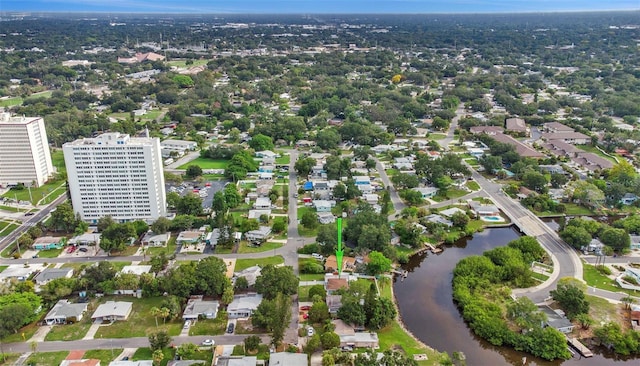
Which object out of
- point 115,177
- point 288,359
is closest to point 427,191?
point 288,359

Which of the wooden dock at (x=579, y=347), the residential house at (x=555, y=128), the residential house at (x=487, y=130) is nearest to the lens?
the wooden dock at (x=579, y=347)

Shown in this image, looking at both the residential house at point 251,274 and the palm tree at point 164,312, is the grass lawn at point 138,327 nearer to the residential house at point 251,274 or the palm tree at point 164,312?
the palm tree at point 164,312

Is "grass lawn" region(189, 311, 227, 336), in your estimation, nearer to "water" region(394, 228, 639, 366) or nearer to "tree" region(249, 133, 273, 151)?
"water" region(394, 228, 639, 366)

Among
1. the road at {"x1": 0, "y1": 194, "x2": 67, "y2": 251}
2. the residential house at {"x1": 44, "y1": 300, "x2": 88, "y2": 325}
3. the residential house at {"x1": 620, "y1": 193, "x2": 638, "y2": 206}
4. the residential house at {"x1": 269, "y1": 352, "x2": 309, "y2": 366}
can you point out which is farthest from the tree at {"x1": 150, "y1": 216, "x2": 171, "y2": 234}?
the residential house at {"x1": 620, "y1": 193, "x2": 638, "y2": 206}

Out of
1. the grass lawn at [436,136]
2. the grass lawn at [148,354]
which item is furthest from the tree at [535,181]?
the grass lawn at [148,354]

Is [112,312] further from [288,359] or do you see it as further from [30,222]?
[30,222]

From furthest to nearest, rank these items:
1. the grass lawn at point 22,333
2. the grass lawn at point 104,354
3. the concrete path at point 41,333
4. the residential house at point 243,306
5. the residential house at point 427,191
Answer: the residential house at point 427,191 → the residential house at point 243,306 → the concrete path at point 41,333 → the grass lawn at point 22,333 → the grass lawn at point 104,354

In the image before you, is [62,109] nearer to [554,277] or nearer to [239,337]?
[239,337]
